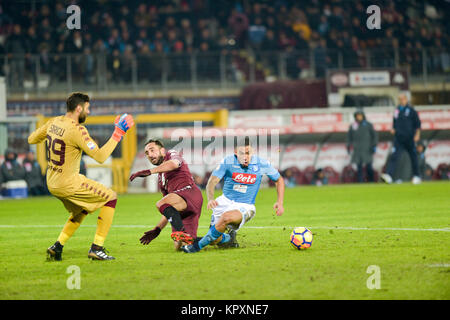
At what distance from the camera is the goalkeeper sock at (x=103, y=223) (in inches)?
307

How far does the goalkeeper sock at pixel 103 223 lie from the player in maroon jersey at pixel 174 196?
0.75m

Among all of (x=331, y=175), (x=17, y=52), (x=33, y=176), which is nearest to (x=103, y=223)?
(x=33, y=176)

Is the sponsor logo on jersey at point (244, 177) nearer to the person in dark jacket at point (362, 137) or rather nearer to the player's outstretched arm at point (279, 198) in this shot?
the player's outstretched arm at point (279, 198)

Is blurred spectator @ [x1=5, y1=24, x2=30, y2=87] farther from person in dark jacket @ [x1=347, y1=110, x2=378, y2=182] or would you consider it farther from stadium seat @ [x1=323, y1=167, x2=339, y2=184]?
person in dark jacket @ [x1=347, y1=110, x2=378, y2=182]

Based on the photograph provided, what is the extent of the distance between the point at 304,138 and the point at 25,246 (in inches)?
582

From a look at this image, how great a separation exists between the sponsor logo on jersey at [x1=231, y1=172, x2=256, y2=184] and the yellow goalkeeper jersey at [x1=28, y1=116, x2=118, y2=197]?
177 centimetres

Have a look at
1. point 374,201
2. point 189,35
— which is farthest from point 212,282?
point 189,35

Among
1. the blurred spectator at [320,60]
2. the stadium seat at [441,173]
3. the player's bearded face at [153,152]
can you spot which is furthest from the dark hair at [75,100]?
the blurred spectator at [320,60]

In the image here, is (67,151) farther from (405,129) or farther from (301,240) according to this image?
(405,129)

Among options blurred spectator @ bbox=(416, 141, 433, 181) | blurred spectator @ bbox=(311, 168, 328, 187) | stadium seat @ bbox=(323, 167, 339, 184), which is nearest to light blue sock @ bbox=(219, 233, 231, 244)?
blurred spectator @ bbox=(311, 168, 328, 187)

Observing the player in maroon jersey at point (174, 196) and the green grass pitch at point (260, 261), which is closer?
the green grass pitch at point (260, 261)

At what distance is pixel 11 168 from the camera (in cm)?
1997

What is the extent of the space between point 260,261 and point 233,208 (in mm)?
1351
